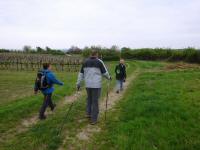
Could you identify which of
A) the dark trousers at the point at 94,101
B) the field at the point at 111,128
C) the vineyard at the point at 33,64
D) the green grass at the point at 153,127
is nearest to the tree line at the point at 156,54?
the vineyard at the point at 33,64

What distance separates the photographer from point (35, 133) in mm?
5418

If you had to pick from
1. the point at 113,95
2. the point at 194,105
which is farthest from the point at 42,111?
the point at 194,105

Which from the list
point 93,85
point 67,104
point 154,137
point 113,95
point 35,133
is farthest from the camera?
point 113,95

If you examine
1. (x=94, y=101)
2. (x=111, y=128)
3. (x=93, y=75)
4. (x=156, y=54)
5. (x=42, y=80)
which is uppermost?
(x=156, y=54)

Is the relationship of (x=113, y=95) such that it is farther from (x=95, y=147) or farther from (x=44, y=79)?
(x=95, y=147)

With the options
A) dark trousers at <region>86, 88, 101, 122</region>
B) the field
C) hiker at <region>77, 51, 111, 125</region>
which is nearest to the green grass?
the field

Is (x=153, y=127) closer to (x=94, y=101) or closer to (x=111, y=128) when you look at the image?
(x=111, y=128)

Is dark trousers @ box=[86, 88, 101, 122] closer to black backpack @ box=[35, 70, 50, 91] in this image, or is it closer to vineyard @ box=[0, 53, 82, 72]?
black backpack @ box=[35, 70, 50, 91]

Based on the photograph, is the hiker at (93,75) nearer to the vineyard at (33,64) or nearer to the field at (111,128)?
the field at (111,128)

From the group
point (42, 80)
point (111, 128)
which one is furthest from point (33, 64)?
point (111, 128)

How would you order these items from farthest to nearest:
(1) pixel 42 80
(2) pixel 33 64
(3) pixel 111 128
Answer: (2) pixel 33 64 → (1) pixel 42 80 → (3) pixel 111 128

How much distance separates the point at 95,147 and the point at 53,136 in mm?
1139

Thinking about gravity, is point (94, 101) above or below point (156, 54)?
below

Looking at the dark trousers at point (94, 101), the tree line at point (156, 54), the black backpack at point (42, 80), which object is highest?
the tree line at point (156, 54)
